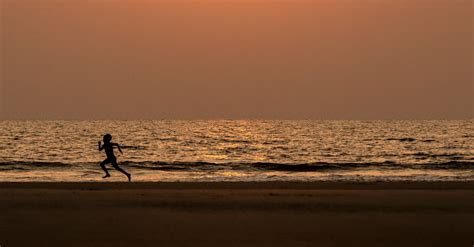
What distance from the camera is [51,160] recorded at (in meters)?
43.5

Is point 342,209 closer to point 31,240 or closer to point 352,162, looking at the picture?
point 31,240

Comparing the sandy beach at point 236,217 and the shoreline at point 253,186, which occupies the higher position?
the sandy beach at point 236,217

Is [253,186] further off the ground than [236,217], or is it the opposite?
[236,217]

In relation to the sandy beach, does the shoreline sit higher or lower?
lower

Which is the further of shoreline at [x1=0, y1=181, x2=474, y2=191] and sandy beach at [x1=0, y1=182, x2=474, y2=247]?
shoreline at [x1=0, y1=181, x2=474, y2=191]

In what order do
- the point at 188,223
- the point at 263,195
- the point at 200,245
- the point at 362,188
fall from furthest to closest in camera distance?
the point at 362,188, the point at 263,195, the point at 188,223, the point at 200,245

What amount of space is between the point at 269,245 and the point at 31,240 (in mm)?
4386

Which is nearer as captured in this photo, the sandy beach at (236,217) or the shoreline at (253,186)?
the sandy beach at (236,217)

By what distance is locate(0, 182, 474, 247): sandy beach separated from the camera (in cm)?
1177

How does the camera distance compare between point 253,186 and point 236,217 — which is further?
point 253,186

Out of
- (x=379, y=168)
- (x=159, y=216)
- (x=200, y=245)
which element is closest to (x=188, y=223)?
(x=159, y=216)

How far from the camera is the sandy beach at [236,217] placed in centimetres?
1177

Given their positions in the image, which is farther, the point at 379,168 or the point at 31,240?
the point at 379,168

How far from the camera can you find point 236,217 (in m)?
14.2
